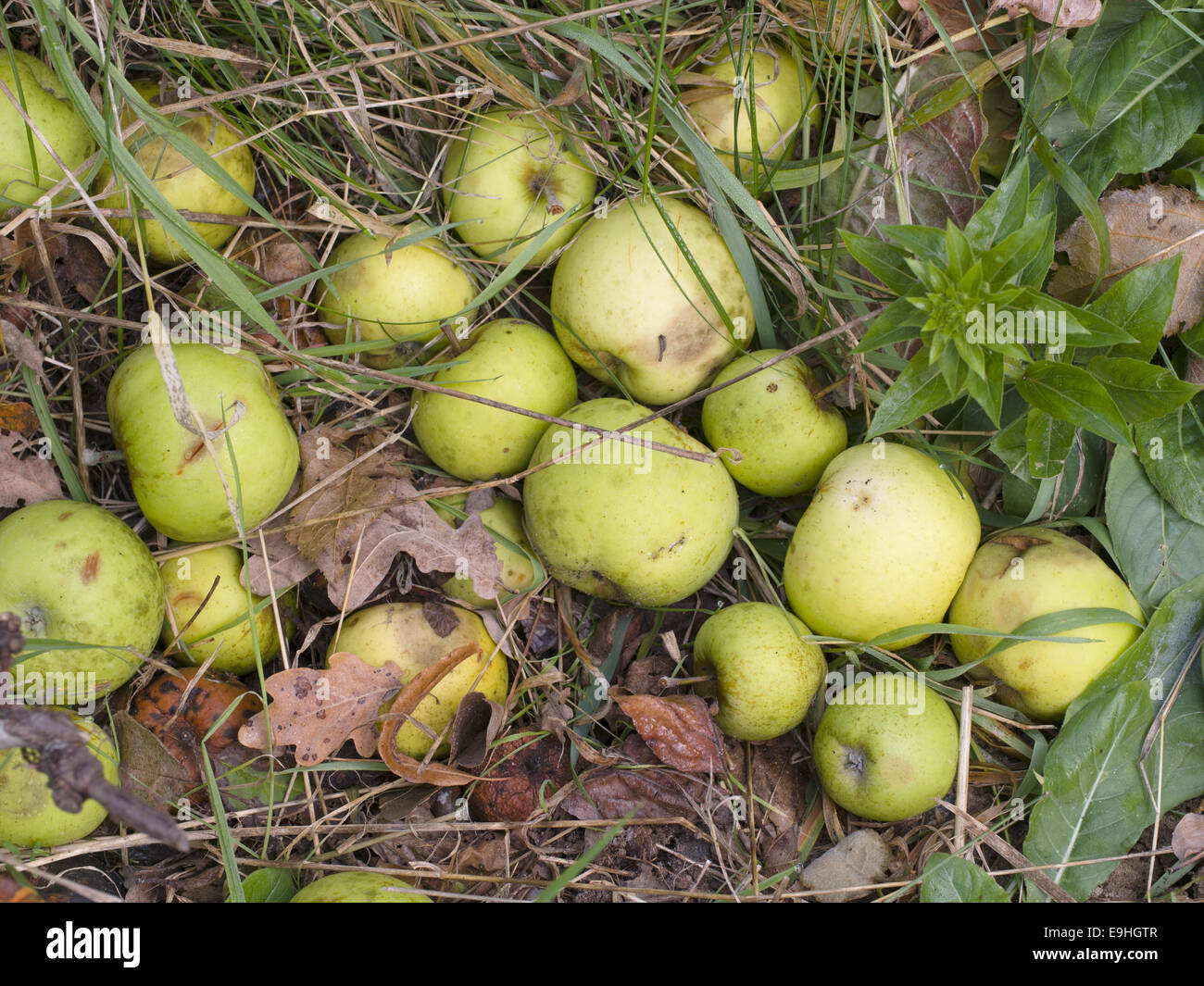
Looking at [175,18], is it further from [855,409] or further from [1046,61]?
[1046,61]

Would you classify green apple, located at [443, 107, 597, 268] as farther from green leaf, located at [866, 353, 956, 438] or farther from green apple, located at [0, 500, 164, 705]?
green apple, located at [0, 500, 164, 705]

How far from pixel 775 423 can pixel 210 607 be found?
79.7 inches

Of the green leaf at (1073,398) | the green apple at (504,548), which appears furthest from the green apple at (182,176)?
the green leaf at (1073,398)

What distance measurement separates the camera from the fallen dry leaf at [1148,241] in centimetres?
312

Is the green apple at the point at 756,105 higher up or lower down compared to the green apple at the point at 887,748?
higher up

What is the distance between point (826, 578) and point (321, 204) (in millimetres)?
2200

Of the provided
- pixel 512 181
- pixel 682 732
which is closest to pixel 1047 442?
pixel 682 732

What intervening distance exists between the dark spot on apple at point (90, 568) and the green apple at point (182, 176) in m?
1.05

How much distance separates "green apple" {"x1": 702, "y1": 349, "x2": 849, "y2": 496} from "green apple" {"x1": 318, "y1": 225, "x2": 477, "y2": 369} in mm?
969

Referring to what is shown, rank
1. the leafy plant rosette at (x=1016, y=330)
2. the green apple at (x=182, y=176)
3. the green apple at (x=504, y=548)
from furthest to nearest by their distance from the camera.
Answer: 1. the green apple at (x=504, y=548)
2. the green apple at (x=182, y=176)
3. the leafy plant rosette at (x=1016, y=330)

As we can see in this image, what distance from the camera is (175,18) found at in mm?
3105

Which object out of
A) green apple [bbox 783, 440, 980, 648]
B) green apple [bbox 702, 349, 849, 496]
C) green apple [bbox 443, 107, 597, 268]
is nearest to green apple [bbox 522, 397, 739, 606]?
green apple [bbox 702, 349, 849, 496]

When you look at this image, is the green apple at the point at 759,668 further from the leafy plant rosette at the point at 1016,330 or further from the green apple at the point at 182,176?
the green apple at the point at 182,176

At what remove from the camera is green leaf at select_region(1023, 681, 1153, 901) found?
300 centimetres
